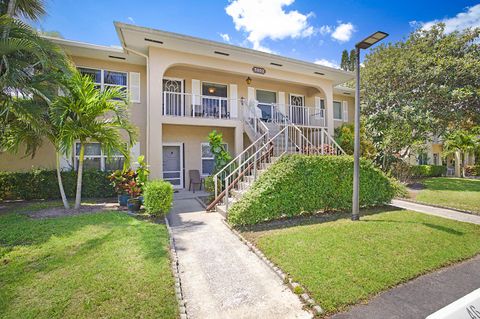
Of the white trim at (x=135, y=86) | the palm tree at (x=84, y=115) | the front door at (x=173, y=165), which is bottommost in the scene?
the front door at (x=173, y=165)

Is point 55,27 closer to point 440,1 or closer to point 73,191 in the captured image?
point 73,191

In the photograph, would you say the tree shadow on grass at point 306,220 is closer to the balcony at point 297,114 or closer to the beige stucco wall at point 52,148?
the balcony at point 297,114

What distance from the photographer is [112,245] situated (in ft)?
14.7

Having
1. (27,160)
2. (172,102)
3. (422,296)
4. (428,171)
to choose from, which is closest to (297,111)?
(172,102)

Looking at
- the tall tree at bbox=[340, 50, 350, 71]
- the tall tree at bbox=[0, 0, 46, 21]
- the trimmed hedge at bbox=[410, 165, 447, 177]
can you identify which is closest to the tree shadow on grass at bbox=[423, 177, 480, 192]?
the trimmed hedge at bbox=[410, 165, 447, 177]

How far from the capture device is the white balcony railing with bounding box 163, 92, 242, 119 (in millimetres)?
10859

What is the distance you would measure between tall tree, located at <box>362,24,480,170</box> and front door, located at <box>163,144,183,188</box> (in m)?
11.3

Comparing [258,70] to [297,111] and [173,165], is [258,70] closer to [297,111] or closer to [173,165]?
[297,111]

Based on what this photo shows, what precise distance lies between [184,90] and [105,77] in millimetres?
3683

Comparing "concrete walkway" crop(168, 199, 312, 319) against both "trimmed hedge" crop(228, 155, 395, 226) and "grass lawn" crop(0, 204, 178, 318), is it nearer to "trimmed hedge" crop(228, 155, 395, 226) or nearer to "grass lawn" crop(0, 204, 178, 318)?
"grass lawn" crop(0, 204, 178, 318)

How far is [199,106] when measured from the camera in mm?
11422

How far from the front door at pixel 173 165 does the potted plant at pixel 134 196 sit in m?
4.16

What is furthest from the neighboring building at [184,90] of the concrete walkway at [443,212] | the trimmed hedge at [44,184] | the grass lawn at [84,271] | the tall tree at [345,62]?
the tall tree at [345,62]

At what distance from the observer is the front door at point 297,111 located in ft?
44.8
